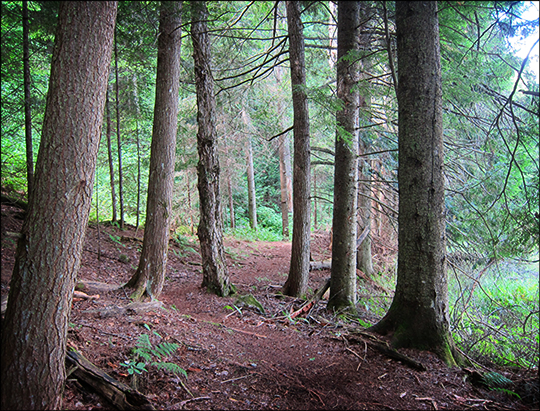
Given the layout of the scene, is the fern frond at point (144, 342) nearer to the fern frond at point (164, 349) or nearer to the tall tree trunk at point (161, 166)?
the fern frond at point (164, 349)

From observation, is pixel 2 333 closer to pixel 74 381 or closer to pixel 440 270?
pixel 74 381

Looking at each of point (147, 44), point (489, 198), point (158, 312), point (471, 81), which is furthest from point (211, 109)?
point (489, 198)

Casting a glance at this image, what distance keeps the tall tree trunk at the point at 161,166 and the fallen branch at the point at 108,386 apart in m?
3.21

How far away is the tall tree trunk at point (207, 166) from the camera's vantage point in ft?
22.6

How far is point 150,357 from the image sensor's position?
3564mm

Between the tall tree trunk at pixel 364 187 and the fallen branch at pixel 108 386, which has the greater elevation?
the tall tree trunk at pixel 364 187

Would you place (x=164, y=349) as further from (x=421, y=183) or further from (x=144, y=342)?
(x=421, y=183)

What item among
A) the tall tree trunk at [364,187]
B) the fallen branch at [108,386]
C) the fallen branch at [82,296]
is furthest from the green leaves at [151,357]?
the tall tree trunk at [364,187]

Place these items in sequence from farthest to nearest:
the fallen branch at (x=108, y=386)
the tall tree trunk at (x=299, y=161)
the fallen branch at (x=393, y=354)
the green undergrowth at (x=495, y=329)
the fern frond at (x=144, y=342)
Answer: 1. the tall tree trunk at (x=299, y=161)
2. the green undergrowth at (x=495, y=329)
3. the fallen branch at (x=393, y=354)
4. the fern frond at (x=144, y=342)
5. the fallen branch at (x=108, y=386)

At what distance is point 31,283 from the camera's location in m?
2.47

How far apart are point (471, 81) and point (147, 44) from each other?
20.6ft

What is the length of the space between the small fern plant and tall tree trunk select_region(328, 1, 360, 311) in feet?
13.5

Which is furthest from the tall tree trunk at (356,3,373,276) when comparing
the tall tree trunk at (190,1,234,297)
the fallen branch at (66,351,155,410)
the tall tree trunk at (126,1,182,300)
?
the fallen branch at (66,351,155,410)

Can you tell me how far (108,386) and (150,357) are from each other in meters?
0.78
